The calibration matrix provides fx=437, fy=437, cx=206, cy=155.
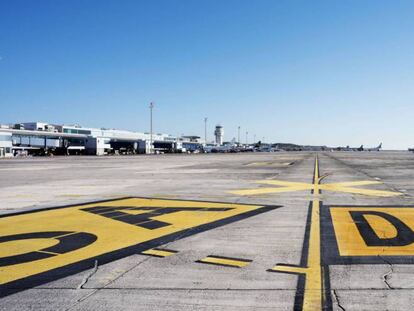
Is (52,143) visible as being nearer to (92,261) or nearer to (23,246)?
(23,246)

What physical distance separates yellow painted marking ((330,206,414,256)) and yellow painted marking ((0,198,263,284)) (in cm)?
271

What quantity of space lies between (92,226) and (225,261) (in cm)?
424

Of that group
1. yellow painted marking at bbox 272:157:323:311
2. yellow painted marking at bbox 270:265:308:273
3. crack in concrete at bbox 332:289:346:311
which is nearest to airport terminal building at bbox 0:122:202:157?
yellow painted marking at bbox 272:157:323:311

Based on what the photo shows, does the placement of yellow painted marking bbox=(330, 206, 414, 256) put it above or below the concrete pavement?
above

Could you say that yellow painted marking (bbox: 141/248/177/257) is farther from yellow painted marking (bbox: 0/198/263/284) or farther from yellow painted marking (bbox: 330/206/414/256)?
yellow painted marking (bbox: 330/206/414/256)

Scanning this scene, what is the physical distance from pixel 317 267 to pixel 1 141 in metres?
108

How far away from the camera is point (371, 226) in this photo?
32.1 ft

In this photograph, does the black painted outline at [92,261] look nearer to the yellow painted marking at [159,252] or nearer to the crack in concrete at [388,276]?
the yellow painted marking at [159,252]

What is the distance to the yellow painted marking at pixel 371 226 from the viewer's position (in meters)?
7.43

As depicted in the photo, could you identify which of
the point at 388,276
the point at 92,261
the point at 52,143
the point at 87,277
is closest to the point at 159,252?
the point at 92,261

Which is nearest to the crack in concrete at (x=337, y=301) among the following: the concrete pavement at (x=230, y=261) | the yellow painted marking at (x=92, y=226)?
the concrete pavement at (x=230, y=261)

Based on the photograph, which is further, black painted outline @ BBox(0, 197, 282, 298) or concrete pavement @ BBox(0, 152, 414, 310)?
black painted outline @ BBox(0, 197, 282, 298)

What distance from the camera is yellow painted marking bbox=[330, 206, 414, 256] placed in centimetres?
743

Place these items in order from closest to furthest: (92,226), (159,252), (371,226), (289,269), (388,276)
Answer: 1. (388,276)
2. (289,269)
3. (159,252)
4. (371,226)
5. (92,226)
